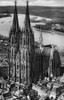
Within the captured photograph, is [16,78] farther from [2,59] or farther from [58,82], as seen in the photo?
[58,82]

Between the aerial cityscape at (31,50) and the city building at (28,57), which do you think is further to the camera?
the city building at (28,57)

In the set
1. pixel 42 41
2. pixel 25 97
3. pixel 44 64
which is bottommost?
pixel 25 97

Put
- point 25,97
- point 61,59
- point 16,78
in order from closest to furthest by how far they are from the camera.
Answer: point 25,97, point 61,59, point 16,78

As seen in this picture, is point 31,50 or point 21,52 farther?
point 21,52

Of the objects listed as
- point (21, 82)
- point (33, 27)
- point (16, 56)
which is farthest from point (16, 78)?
point (33, 27)

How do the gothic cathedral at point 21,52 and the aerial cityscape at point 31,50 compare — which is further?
the gothic cathedral at point 21,52

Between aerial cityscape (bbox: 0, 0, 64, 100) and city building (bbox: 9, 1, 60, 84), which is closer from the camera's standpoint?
aerial cityscape (bbox: 0, 0, 64, 100)
